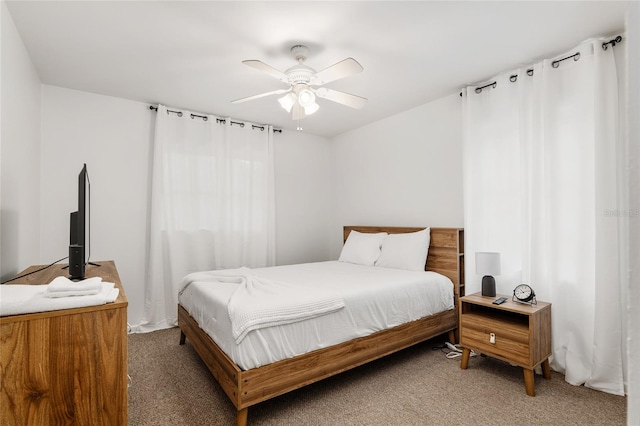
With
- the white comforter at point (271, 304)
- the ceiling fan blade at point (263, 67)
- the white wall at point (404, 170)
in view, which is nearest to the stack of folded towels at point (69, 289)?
the white comforter at point (271, 304)

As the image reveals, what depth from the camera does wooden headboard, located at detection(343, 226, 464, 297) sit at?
3.15 meters

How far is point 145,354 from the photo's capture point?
294cm

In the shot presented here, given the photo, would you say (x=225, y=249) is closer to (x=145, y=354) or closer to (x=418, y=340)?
(x=145, y=354)

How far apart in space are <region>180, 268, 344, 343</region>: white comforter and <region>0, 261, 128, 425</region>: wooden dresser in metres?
0.69

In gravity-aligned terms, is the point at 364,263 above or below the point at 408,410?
above

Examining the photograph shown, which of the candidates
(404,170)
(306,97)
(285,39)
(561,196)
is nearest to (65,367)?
(306,97)

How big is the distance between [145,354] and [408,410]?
2.37 metres

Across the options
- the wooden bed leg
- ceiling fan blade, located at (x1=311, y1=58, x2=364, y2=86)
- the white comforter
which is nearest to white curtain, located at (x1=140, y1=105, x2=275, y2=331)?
the white comforter

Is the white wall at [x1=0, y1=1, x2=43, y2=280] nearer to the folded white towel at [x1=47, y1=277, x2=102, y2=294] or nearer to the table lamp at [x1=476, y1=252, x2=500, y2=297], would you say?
the folded white towel at [x1=47, y1=277, x2=102, y2=294]

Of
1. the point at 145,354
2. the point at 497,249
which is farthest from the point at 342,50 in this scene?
the point at 145,354

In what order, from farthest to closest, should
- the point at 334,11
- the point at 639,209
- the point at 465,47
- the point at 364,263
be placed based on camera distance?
the point at 364,263
the point at 465,47
the point at 334,11
the point at 639,209

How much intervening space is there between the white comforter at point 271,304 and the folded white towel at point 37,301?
72 cm

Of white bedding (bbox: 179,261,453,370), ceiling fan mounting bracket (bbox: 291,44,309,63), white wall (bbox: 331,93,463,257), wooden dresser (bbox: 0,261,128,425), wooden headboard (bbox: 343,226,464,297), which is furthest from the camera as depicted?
white wall (bbox: 331,93,463,257)

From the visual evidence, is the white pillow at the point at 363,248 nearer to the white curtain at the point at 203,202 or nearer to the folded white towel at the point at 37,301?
the white curtain at the point at 203,202
